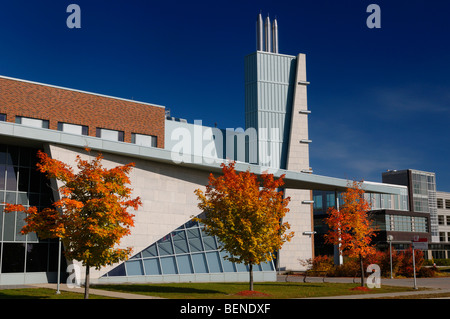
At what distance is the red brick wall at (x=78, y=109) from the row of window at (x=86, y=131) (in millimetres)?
278

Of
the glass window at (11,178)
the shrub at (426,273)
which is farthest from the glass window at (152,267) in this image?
the shrub at (426,273)

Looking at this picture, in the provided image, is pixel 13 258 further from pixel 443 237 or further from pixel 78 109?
pixel 443 237

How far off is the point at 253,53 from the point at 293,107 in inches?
308

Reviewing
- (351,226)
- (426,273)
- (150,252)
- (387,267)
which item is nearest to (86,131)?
(150,252)

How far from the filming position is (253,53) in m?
59.6

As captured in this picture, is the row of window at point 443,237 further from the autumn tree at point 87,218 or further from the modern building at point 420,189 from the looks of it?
the autumn tree at point 87,218

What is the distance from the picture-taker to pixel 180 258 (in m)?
34.3

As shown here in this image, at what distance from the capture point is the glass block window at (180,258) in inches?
1282

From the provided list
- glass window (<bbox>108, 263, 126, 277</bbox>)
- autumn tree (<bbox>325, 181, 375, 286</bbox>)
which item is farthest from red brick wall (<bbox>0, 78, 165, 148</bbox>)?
autumn tree (<bbox>325, 181, 375, 286</bbox>)

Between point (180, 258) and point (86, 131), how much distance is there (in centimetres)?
1329
